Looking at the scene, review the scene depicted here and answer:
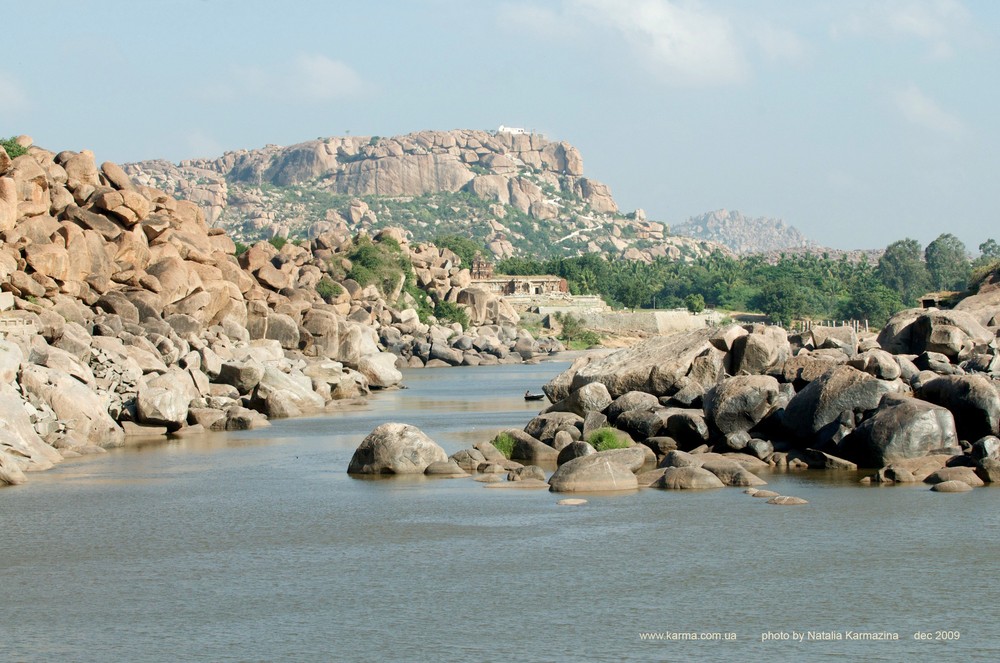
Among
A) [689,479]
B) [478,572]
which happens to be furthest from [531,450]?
[478,572]

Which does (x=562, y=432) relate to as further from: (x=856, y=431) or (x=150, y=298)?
(x=150, y=298)

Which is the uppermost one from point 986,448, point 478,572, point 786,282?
point 786,282

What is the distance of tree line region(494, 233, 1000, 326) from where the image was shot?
13415 centimetres

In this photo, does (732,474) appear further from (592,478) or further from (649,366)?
(649,366)

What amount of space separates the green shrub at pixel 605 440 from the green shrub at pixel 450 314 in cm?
7646

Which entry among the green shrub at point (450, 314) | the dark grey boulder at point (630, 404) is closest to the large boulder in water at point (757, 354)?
the dark grey boulder at point (630, 404)

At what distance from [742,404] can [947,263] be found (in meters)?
153

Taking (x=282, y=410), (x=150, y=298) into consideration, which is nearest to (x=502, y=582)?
(x=282, y=410)

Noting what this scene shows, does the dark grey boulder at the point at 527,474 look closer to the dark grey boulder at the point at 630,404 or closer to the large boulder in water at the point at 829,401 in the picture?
the dark grey boulder at the point at 630,404

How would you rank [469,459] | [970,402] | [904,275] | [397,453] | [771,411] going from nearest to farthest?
[970,402], [397,453], [771,411], [469,459], [904,275]

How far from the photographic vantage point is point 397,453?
27.7 m

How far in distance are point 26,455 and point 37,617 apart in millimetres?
13470

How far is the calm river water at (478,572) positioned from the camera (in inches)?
563

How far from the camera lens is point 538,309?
12512 centimetres
